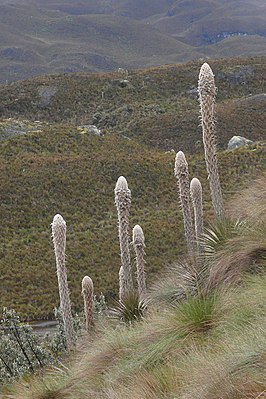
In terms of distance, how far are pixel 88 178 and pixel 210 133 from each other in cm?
3470

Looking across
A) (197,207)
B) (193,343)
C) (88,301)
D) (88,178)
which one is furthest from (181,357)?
(88,178)

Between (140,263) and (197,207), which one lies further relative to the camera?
(140,263)

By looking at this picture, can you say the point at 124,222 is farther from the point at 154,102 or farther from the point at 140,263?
the point at 154,102

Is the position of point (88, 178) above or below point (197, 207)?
below

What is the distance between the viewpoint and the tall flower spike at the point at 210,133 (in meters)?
8.37

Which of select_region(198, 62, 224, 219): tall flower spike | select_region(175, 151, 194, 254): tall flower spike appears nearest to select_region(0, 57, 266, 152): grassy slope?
select_region(175, 151, 194, 254): tall flower spike

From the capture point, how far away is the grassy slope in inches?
2530

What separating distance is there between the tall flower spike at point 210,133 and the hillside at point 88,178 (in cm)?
314

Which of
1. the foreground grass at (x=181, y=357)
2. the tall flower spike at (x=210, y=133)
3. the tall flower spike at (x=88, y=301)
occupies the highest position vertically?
the tall flower spike at (x=210, y=133)

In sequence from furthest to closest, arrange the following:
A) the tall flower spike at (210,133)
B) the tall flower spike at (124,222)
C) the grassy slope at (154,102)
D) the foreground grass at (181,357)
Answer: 1. the grassy slope at (154,102)
2. the tall flower spike at (124,222)
3. the tall flower spike at (210,133)
4. the foreground grass at (181,357)

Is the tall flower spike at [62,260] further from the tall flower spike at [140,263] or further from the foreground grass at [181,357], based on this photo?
the foreground grass at [181,357]

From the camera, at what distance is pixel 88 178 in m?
42.9

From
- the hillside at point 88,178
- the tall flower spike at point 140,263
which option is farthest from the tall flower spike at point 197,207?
the hillside at point 88,178

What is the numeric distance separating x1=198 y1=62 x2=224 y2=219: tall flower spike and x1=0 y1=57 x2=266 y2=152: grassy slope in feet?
167
